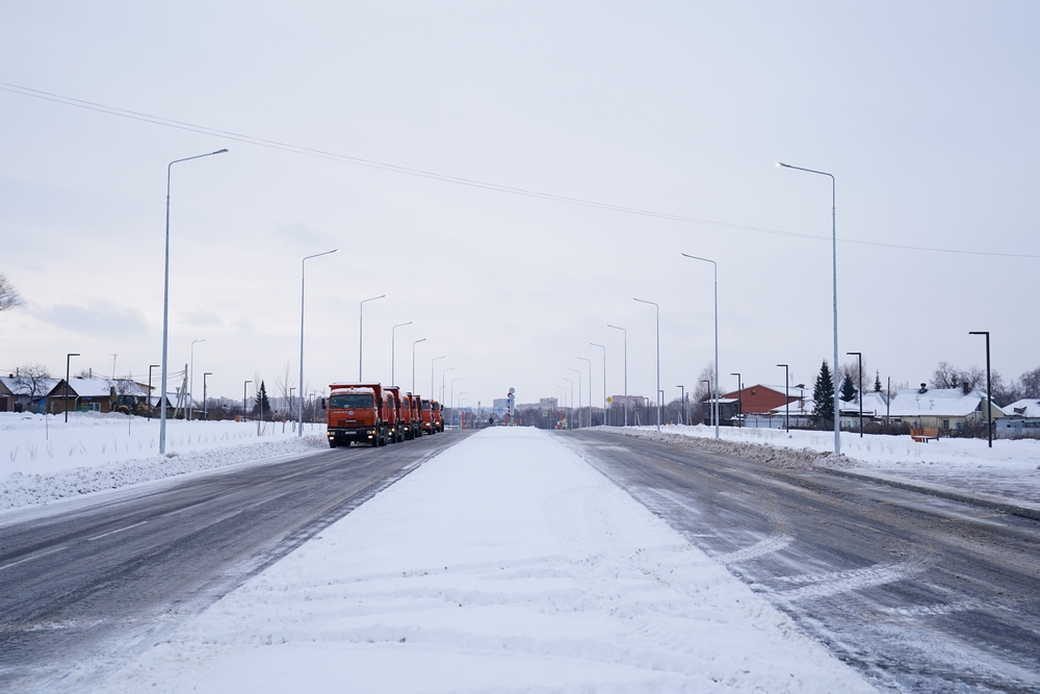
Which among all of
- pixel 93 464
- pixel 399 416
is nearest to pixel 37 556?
pixel 93 464

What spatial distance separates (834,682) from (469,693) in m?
2.36

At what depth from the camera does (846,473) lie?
77.9ft

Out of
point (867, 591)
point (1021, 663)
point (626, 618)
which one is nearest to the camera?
point (1021, 663)

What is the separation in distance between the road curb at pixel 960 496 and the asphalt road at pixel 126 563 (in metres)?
12.4

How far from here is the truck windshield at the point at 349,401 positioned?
41219mm

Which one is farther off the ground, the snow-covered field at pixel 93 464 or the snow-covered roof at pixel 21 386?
the snow-covered roof at pixel 21 386

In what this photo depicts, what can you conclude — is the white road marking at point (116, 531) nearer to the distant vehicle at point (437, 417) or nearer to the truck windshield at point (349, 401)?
the truck windshield at point (349, 401)

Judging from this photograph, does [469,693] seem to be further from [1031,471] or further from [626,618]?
[1031,471]

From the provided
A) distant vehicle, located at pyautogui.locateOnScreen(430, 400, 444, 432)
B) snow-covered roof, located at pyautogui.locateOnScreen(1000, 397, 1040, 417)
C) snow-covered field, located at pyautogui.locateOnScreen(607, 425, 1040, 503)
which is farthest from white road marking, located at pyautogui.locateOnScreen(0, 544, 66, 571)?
snow-covered roof, located at pyautogui.locateOnScreen(1000, 397, 1040, 417)

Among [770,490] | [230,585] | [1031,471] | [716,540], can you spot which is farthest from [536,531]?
[1031,471]

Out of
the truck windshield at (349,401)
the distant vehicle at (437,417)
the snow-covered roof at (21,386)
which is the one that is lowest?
the distant vehicle at (437,417)

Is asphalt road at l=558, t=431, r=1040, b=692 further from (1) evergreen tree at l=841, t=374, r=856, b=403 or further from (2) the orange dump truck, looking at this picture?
(1) evergreen tree at l=841, t=374, r=856, b=403

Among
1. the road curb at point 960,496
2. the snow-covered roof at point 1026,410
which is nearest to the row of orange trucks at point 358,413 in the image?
the road curb at point 960,496

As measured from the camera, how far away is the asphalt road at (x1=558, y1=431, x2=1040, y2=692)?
5.57 m
